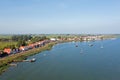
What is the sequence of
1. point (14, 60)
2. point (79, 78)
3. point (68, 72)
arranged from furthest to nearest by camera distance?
point (14, 60) → point (68, 72) → point (79, 78)

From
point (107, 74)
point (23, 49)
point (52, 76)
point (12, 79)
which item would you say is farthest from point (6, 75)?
point (23, 49)

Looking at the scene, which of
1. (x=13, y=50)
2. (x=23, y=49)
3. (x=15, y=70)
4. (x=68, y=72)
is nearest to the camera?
(x=68, y=72)

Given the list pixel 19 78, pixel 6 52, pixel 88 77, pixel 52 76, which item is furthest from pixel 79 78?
pixel 6 52

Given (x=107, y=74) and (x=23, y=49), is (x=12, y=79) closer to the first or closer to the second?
(x=107, y=74)

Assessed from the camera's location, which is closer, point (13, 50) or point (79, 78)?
point (79, 78)

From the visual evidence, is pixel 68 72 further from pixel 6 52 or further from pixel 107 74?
pixel 6 52

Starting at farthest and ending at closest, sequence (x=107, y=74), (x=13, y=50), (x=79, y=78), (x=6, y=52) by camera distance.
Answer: (x=13, y=50)
(x=6, y=52)
(x=107, y=74)
(x=79, y=78)

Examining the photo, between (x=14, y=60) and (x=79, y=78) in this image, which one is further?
(x=14, y=60)

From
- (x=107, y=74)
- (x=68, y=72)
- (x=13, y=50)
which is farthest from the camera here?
(x=13, y=50)
